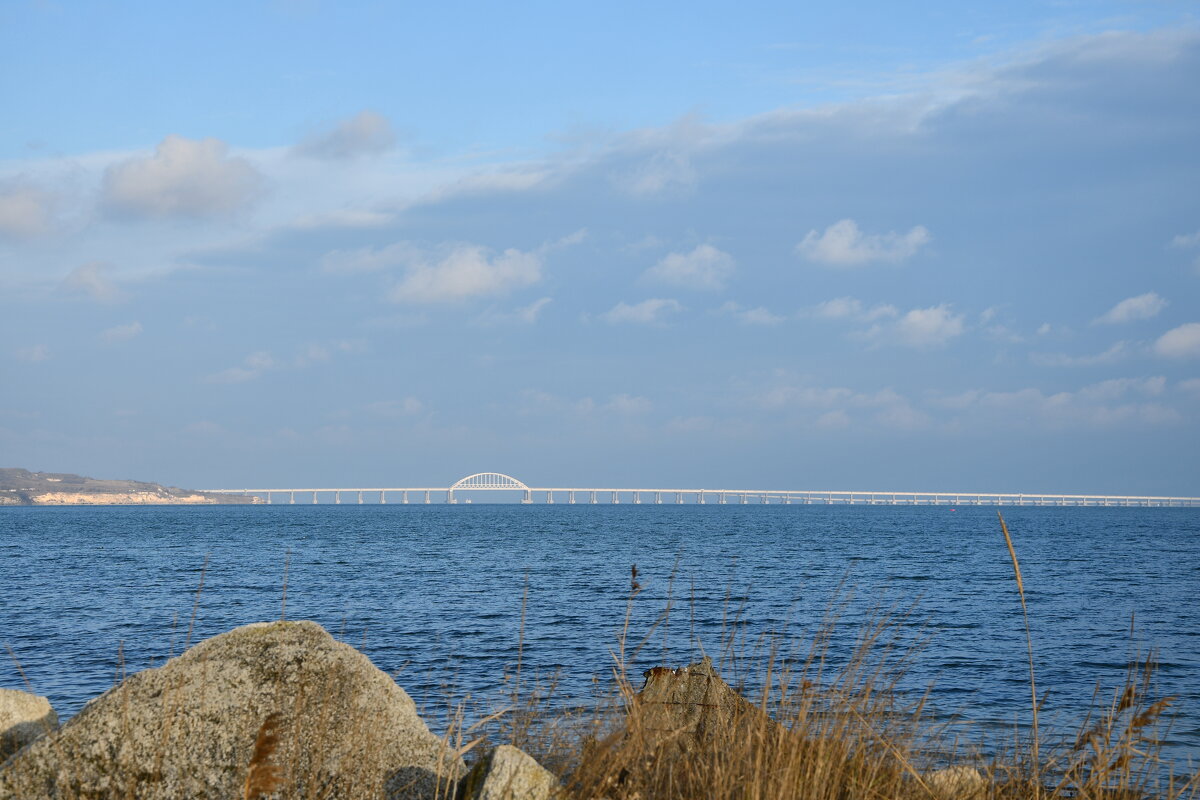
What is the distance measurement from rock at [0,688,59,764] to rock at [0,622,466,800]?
1.55 meters

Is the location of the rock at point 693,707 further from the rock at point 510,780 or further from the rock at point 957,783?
the rock at point 957,783

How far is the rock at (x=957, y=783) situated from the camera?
14.6 ft

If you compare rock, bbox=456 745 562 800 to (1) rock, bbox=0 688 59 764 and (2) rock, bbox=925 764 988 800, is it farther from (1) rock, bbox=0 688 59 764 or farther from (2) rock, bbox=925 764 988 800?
(1) rock, bbox=0 688 59 764

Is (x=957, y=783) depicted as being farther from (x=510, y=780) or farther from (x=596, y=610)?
(x=596, y=610)

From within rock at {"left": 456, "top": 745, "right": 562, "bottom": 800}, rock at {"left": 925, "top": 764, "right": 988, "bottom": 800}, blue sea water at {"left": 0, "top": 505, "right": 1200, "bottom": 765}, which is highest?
rock at {"left": 456, "top": 745, "right": 562, "bottom": 800}

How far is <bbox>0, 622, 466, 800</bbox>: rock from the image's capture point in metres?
3.84

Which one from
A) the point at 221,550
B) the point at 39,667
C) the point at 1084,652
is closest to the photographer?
the point at 39,667

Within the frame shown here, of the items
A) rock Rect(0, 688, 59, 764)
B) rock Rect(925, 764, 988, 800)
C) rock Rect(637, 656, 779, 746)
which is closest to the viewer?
rock Rect(925, 764, 988, 800)

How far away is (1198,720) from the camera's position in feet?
54.2

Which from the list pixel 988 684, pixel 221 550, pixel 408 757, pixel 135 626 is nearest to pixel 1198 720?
pixel 988 684

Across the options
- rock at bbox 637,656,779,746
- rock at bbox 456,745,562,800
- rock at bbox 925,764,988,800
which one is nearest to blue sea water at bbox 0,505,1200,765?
rock at bbox 637,656,779,746

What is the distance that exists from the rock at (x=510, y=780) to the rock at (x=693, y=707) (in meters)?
0.54

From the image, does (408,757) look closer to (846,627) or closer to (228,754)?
(228,754)

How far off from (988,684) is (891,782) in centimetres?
1814
